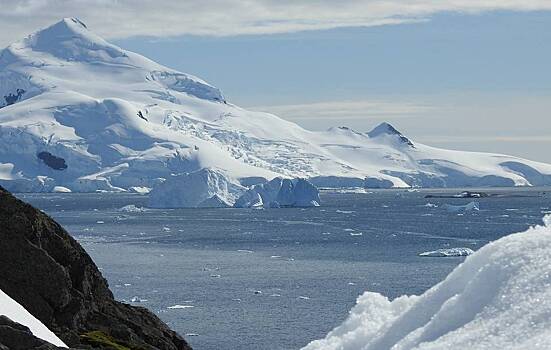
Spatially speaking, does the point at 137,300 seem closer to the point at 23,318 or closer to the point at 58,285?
the point at 58,285

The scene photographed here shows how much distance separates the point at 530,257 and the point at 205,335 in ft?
169

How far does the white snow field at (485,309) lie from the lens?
11039mm

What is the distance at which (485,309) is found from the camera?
38.5ft

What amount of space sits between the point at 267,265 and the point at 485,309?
9218cm

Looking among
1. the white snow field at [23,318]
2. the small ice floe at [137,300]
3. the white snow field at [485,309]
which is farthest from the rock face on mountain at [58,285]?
the small ice floe at [137,300]

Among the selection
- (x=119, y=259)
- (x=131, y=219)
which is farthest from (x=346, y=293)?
(x=131, y=219)

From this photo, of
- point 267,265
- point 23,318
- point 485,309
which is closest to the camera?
point 485,309

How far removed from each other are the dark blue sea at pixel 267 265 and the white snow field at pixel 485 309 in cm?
4461

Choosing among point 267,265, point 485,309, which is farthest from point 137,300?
point 485,309

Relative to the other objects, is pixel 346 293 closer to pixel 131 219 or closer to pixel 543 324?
pixel 543 324

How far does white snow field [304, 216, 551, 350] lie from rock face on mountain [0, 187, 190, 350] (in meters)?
18.8

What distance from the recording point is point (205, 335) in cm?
6206

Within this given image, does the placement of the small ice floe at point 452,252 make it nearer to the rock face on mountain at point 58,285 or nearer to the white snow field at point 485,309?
the rock face on mountain at point 58,285

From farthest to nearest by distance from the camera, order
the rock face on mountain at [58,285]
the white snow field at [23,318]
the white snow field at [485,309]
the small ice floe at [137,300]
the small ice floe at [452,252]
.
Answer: the small ice floe at [452,252] < the small ice floe at [137,300] < the rock face on mountain at [58,285] < the white snow field at [23,318] < the white snow field at [485,309]
